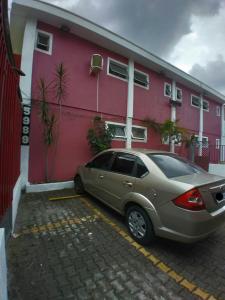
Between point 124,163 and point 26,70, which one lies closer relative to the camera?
point 124,163

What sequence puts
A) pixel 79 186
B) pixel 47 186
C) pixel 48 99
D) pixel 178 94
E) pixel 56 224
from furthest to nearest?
pixel 178 94, pixel 48 99, pixel 47 186, pixel 79 186, pixel 56 224

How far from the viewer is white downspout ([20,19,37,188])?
5874 millimetres

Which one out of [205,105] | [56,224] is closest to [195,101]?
[205,105]

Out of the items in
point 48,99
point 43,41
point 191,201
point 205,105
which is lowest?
point 191,201

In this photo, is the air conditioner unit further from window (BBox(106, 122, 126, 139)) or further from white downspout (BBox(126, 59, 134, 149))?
Answer: window (BBox(106, 122, 126, 139))

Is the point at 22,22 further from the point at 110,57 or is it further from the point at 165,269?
the point at 165,269

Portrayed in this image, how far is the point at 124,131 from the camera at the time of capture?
8.48m

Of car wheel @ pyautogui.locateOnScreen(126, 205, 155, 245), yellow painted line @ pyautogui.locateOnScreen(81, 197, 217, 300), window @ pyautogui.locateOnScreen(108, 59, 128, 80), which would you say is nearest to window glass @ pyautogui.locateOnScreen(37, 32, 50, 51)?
window @ pyautogui.locateOnScreen(108, 59, 128, 80)

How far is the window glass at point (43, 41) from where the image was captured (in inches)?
255

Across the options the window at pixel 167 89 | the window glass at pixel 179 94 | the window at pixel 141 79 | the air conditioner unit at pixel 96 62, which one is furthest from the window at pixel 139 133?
the window glass at pixel 179 94

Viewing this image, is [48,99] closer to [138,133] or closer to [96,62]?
[96,62]

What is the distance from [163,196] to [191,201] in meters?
0.40

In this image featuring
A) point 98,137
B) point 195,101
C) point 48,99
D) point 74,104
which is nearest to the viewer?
point 48,99

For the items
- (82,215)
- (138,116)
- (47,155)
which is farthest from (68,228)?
(138,116)
